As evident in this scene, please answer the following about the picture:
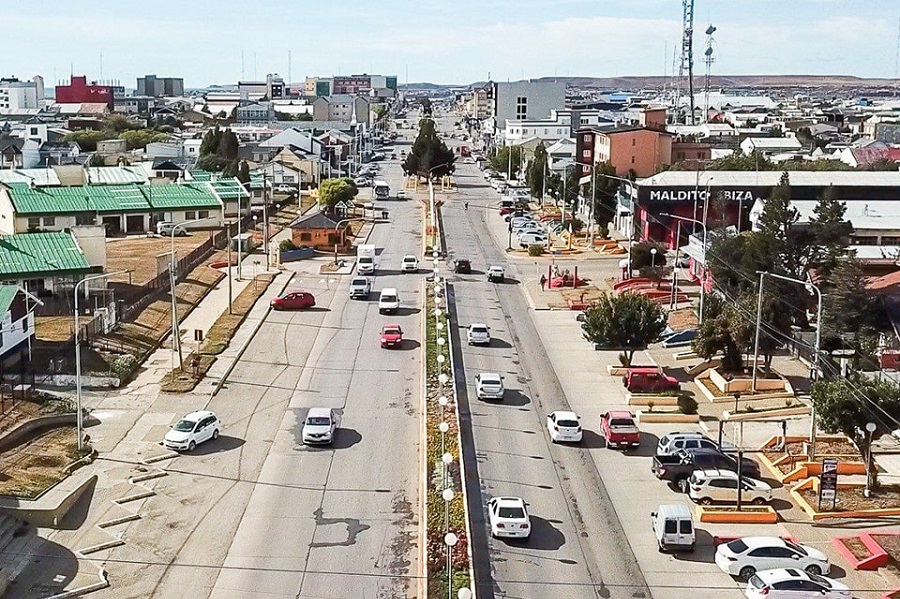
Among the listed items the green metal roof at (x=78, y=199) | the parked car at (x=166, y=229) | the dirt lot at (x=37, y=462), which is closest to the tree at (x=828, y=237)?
the dirt lot at (x=37, y=462)

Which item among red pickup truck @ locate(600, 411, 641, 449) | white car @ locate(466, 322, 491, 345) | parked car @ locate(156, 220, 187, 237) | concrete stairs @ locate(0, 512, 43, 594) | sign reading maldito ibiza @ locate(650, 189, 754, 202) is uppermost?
sign reading maldito ibiza @ locate(650, 189, 754, 202)

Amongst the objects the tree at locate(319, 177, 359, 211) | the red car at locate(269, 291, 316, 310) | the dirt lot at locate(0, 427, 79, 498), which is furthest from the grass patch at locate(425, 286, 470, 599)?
the tree at locate(319, 177, 359, 211)

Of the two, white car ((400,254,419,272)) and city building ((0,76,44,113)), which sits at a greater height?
city building ((0,76,44,113))

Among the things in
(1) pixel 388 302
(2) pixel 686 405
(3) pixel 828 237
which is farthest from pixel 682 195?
(2) pixel 686 405

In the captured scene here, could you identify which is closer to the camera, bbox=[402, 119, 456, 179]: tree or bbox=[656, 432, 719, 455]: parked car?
bbox=[656, 432, 719, 455]: parked car

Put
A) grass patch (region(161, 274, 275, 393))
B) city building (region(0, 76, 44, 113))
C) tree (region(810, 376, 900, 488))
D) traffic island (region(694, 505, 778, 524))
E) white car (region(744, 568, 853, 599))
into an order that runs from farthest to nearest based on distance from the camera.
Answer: city building (region(0, 76, 44, 113)) → grass patch (region(161, 274, 275, 393)) → tree (region(810, 376, 900, 488)) → traffic island (region(694, 505, 778, 524)) → white car (region(744, 568, 853, 599))

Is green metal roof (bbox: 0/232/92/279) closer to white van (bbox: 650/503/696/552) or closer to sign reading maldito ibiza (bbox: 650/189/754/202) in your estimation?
white van (bbox: 650/503/696/552)

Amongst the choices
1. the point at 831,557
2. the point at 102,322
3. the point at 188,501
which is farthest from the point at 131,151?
the point at 831,557

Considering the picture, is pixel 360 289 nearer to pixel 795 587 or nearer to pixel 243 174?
pixel 795 587
